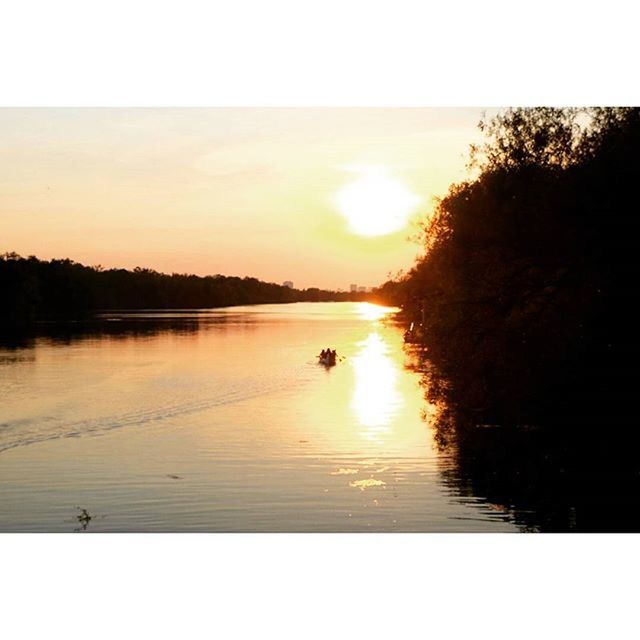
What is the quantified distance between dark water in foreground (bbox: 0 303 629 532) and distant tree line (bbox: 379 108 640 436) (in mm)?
1608

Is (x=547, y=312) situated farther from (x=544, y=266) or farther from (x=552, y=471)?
(x=552, y=471)

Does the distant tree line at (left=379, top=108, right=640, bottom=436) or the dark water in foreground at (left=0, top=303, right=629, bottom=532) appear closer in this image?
the dark water in foreground at (left=0, top=303, right=629, bottom=532)

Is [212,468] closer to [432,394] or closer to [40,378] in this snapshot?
[432,394]

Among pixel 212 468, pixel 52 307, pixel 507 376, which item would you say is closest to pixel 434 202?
pixel 507 376

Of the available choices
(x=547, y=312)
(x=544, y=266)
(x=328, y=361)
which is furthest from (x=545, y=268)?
(x=328, y=361)

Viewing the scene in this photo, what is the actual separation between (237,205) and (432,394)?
9.03 meters

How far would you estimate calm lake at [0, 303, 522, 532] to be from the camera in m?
13.2

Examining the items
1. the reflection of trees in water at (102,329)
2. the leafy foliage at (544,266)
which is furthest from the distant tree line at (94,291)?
the leafy foliage at (544,266)

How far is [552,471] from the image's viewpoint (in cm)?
1554

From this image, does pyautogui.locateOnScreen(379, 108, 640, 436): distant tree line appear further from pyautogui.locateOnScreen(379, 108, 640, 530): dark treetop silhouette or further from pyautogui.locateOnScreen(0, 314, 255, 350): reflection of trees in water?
pyautogui.locateOnScreen(0, 314, 255, 350): reflection of trees in water

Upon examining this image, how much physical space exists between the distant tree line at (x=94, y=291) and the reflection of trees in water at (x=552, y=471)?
2387 centimetres

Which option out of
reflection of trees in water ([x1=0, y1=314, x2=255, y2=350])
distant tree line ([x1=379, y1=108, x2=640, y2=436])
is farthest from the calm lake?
reflection of trees in water ([x1=0, y1=314, x2=255, y2=350])

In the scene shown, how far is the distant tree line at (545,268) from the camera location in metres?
16.2

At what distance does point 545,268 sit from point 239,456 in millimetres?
6986
